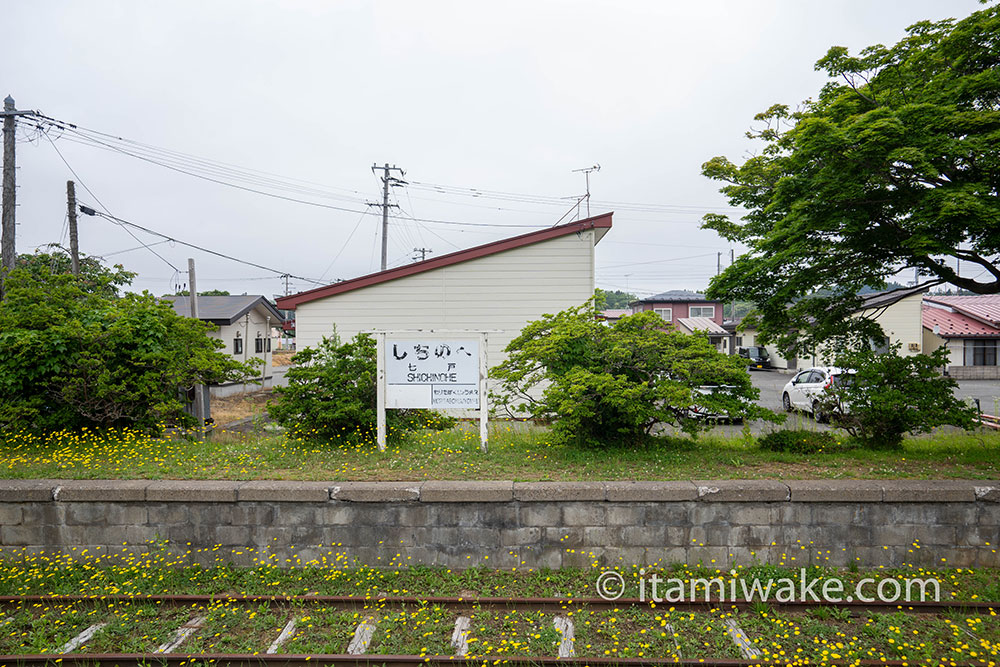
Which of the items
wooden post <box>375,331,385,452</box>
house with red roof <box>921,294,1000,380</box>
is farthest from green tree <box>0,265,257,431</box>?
house with red roof <box>921,294,1000,380</box>

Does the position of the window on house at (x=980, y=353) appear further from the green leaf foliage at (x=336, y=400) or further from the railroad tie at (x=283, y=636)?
the railroad tie at (x=283, y=636)

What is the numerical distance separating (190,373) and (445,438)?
4014 millimetres

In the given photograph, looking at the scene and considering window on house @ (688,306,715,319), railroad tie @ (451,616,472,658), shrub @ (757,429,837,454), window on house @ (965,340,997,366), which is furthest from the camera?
window on house @ (688,306,715,319)

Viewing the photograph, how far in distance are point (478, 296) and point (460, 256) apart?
113 cm

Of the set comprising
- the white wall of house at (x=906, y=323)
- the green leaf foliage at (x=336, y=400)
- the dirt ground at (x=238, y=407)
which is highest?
the white wall of house at (x=906, y=323)

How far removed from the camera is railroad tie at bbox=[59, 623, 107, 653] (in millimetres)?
4189

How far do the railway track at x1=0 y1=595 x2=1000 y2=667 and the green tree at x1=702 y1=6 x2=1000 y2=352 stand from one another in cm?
393

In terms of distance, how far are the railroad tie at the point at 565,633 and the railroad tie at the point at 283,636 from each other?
2.17 metres

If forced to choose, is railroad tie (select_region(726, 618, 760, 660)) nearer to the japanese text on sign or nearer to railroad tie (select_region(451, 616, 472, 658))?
railroad tie (select_region(451, 616, 472, 658))

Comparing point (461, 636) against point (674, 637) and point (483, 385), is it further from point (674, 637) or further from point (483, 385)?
point (483, 385)

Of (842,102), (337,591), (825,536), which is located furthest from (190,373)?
(842,102)

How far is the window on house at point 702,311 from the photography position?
154 ft

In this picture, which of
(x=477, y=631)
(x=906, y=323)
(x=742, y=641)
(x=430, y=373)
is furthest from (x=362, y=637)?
(x=906, y=323)

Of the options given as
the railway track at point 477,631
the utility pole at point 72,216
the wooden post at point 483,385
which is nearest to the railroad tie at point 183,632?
the railway track at point 477,631
